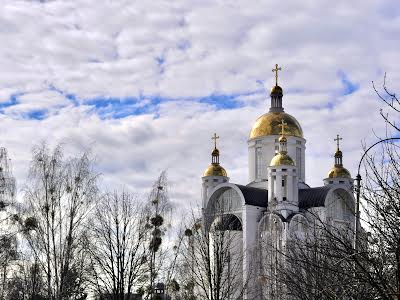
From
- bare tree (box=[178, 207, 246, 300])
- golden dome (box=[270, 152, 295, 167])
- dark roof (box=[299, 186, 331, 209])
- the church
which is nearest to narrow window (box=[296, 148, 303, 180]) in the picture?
the church

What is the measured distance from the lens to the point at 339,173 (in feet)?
250

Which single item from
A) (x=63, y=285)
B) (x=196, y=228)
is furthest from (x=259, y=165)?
(x=63, y=285)

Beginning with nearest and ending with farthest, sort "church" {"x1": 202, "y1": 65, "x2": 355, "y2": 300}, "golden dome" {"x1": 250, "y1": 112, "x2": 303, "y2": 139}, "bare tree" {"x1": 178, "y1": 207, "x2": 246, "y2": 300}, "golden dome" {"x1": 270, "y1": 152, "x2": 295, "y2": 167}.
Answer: "bare tree" {"x1": 178, "y1": 207, "x2": 246, "y2": 300}, "church" {"x1": 202, "y1": 65, "x2": 355, "y2": 300}, "golden dome" {"x1": 270, "y1": 152, "x2": 295, "y2": 167}, "golden dome" {"x1": 250, "y1": 112, "x2": 303, "y2": 139}

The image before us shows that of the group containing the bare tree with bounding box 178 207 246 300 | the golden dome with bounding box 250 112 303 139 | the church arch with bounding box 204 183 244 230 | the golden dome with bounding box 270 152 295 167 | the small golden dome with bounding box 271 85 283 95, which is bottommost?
the bare tree with bounding box 178 207 246 300

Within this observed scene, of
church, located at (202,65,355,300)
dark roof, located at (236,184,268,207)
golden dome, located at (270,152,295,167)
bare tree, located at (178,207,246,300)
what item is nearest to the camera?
bare tree, located at (178,207,246,300)

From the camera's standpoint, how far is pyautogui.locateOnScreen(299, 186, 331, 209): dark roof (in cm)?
6643

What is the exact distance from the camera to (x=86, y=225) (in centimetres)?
3253

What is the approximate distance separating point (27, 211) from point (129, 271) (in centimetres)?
513

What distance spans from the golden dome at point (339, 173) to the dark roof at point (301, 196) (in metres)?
7.64

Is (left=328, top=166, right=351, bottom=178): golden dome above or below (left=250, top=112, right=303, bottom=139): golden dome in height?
below

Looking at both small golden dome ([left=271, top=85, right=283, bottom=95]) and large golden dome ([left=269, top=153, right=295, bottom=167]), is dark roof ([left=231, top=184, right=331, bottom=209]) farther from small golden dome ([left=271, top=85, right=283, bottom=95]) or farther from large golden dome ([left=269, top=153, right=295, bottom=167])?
small golden dome ([left=271, top=85, right=283, bottom=95])

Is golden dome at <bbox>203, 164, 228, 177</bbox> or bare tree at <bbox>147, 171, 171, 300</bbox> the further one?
golden dome at <bbox>203, 164, 228, 177</bbox>

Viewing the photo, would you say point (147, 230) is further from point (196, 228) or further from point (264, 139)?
point (264, 139)

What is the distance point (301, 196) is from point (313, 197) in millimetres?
1787
